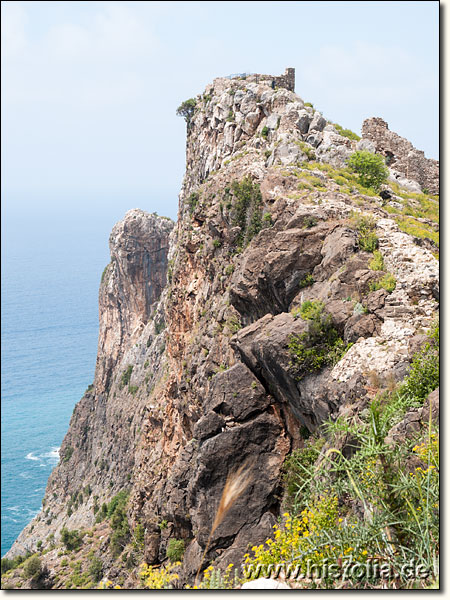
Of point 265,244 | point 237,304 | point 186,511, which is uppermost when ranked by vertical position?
point 265,244

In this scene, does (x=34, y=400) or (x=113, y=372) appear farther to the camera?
(x=34, y=400)

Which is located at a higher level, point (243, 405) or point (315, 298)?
point (315, 298)

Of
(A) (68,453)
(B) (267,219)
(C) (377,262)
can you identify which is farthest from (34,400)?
(C) (377,262)

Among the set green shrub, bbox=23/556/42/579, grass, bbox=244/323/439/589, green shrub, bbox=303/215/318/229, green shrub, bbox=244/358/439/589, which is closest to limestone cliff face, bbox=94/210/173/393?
green shrub, bbox=23/556/42/579

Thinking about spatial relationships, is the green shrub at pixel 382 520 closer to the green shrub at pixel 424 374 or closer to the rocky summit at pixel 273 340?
the rocky summit at pixel 273 340

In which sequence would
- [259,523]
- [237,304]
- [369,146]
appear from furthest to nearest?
[369,146] < [237,304] < [259,523]

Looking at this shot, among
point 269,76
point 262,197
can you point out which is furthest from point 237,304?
point 269,76

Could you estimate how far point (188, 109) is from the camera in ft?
183

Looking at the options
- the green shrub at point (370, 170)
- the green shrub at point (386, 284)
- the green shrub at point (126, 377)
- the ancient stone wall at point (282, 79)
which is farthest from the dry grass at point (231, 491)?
the green shrub at point (126, 377)

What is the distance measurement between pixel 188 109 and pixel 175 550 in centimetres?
4570

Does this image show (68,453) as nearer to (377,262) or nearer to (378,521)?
(377,262)

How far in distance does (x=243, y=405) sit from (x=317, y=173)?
15.4 m

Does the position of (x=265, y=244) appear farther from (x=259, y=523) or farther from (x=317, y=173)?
(x=259, y=523)

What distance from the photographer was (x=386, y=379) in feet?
44.9
